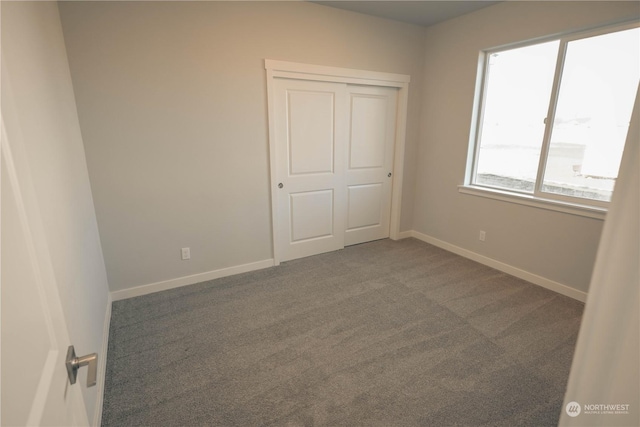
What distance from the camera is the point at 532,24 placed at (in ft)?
8.99

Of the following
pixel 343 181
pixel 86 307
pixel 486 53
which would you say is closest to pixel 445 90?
pixel 486 53

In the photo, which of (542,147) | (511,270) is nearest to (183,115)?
(542,147)

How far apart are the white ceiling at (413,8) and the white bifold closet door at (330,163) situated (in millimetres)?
727

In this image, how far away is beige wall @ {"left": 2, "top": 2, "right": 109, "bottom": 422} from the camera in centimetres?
113

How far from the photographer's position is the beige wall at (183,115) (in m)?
2.33

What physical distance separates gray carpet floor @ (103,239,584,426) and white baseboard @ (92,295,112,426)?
0.12 feet

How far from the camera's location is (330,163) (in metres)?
3.53

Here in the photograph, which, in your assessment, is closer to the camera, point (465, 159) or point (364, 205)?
point (465, 159)

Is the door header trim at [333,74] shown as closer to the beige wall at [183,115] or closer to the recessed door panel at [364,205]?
the beige wall at [183,115]

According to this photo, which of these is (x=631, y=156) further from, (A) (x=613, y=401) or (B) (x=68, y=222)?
(B) (x=68, y=222)

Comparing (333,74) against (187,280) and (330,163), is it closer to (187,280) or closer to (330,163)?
(330,163)

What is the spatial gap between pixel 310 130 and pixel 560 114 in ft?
7.57

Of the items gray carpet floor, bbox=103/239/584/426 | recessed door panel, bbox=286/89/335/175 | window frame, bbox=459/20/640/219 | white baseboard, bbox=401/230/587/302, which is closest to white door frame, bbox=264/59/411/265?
recessed door panel, bbox=286/89/335/175

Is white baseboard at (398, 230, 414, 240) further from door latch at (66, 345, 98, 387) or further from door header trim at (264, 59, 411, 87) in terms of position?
door latch at (66, 345, 98, 387)
